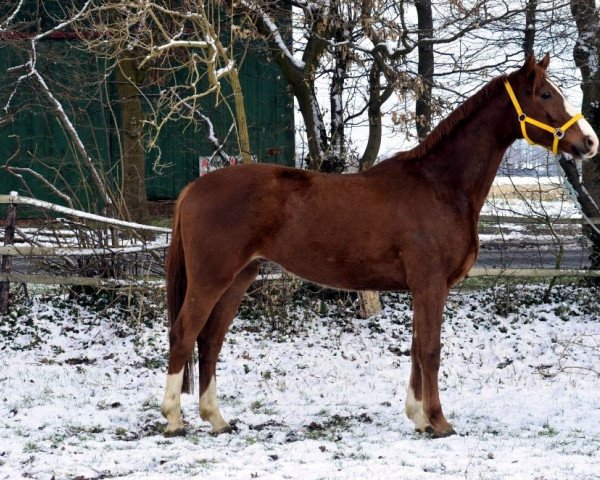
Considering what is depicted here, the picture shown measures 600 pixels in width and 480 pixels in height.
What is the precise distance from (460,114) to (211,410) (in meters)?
2.63

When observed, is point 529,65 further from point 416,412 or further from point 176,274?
point 176,274

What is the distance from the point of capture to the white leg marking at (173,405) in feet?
17.0

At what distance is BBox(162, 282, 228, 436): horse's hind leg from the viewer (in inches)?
204

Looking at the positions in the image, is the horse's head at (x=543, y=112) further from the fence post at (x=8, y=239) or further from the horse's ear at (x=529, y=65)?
the fence post at (x=8, y=239)

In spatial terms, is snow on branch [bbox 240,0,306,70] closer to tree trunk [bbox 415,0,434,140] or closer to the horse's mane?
tree trunk [bbox 415,0,434,140]

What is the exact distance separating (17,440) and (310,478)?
1.99 meters

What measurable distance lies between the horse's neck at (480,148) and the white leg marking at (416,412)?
1356 millimetres

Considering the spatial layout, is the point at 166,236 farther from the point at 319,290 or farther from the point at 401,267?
the point at 401,267

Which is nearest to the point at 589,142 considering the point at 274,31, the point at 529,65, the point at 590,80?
the point at 529,65

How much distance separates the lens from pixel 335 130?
375 inches

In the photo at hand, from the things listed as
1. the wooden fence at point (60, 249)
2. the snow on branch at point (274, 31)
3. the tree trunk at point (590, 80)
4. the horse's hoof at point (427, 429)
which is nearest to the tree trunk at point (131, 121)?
the wooden fence at point (60, 249)

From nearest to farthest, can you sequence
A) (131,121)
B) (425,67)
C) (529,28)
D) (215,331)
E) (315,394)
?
(215,331), (315,394), (529,28), (425,67), (131,121)

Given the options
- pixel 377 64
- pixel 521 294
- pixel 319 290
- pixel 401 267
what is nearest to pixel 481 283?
pixel 521 294

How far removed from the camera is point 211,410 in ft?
17.6
